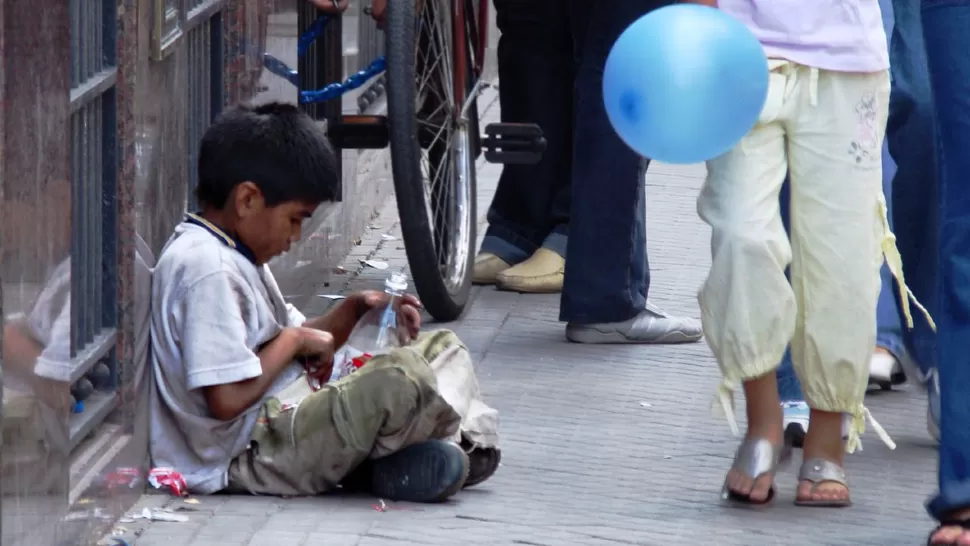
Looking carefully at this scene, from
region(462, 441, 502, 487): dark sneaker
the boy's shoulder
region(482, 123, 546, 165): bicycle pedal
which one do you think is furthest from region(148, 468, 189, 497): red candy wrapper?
region(482, 123, 546, 165): bicycle pedal

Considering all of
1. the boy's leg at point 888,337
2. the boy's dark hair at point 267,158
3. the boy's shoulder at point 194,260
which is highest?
the boy's dark hair at point 267,158

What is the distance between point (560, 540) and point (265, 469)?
25.9 inches

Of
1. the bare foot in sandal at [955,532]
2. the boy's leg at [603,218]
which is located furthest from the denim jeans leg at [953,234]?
the boy's leg at [603,218]

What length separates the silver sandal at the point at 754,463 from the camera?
4238mm

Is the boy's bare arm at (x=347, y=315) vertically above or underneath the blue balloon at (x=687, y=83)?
underneath

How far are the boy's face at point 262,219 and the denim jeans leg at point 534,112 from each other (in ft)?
7.64

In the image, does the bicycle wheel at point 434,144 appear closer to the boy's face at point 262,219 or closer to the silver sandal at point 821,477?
the boy's face at point 262,219

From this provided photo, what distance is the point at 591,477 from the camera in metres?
4.49

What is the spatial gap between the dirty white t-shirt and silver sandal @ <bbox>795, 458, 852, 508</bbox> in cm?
115

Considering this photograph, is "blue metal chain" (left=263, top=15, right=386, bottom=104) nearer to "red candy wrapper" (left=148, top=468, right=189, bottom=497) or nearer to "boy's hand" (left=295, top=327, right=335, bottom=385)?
"boy's hand" (left=295, top=327, right=335, bottom=385)

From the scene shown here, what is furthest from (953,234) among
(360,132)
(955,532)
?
(360,132)

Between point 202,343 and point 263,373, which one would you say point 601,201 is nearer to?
point 263,373

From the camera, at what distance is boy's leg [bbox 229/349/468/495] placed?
393 cm

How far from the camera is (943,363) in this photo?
152 inches
